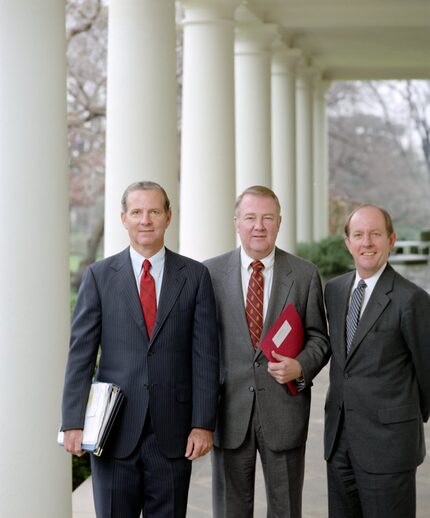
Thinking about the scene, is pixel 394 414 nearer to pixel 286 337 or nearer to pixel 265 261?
pixel 286 337

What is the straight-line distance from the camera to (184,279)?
6.21m

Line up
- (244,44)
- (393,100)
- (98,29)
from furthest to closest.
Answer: (393,100) < (98,29) < (244,44)

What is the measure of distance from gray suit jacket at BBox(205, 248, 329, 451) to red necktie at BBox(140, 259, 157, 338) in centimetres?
62

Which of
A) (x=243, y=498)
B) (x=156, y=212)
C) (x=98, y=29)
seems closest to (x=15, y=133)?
(x=156, y=212)

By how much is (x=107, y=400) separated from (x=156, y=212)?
1.20 metres

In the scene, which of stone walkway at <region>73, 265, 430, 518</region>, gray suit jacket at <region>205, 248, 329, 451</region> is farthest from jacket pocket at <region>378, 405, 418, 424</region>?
stone walkway at <region>73, 265, 430, 518</region>

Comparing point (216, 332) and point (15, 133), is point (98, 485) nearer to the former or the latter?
point (216, 332)

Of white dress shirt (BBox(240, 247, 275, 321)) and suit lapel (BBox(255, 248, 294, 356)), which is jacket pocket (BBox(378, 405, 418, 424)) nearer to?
suit lapel (BBox(255, 248, 294, 356))

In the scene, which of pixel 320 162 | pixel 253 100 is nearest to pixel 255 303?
pixel 253 100

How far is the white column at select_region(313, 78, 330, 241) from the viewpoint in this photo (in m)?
40.8

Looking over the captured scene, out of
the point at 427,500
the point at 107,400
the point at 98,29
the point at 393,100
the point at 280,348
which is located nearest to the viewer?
the point at 107,400

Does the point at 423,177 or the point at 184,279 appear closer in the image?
the point at 184,279

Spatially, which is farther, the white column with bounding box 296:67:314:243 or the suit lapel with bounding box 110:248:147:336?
the white column with bounding box 296:67:314:243

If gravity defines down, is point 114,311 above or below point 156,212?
below
